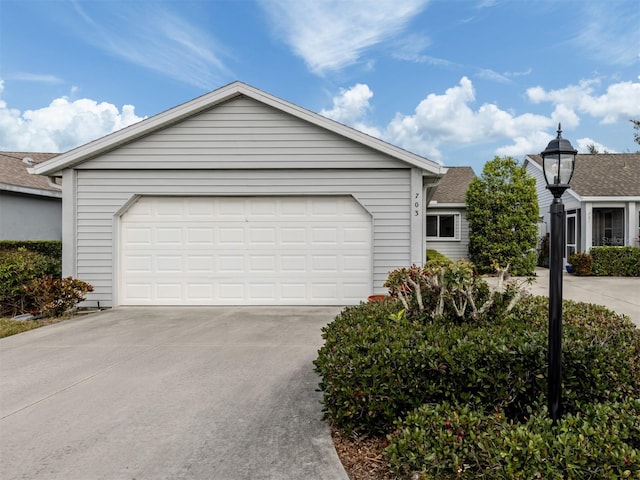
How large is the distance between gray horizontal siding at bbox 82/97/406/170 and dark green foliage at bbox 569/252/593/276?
10807mm

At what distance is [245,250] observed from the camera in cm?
850

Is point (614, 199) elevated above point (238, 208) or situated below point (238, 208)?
above

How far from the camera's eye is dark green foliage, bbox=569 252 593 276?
46.2ft

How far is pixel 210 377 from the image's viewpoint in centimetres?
429

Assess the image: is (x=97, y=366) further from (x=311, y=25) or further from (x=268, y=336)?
(x=311, y=25)

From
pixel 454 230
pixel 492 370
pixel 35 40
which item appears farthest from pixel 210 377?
pixel 454 230

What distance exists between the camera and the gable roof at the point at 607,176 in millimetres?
14711

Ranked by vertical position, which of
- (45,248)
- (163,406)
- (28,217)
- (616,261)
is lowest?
(163,406)

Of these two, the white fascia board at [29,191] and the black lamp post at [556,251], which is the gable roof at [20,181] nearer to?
the white fascia board at [29,191]

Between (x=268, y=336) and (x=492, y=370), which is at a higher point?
(x=492, y=370)

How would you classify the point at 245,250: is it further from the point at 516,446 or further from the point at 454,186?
the point at 454,186

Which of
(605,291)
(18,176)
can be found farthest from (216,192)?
(605,291)

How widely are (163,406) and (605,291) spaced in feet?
37.3

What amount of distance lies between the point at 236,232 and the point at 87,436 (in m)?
5.73
